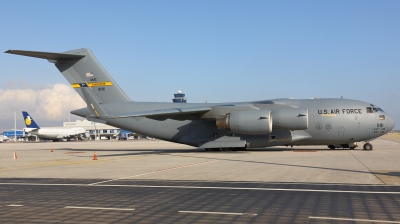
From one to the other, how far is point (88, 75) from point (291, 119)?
15.6 metres

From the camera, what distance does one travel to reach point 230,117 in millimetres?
26547

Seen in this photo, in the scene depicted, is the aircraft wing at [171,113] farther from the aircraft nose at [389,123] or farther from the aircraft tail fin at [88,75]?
the aircraft nose at [389,123]

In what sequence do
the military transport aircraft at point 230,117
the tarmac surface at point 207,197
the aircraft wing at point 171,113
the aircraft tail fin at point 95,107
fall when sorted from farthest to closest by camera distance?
the military transport aircraft at point 230,117 → the aircraft tail fin at point 95,107 → the aircraft wing at point 171,113 → the tarmac surface at point 207,197

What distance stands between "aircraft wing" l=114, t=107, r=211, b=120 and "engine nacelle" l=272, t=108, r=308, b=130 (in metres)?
4.75

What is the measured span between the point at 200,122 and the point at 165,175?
1465cm

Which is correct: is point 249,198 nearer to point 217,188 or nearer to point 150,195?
point 217,188

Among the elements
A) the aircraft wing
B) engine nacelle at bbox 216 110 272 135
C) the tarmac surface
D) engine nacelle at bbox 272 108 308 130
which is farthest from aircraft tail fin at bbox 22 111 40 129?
the tarmac surface

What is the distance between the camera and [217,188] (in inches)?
444

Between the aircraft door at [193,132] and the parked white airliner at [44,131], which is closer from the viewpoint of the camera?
the aircraft door at [193,132]

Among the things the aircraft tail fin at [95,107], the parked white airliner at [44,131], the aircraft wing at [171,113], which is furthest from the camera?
the parked white airliner at [44,131]

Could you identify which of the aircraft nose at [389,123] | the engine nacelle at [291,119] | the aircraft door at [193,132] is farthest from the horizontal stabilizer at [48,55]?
the aircraft nose at [389,123]

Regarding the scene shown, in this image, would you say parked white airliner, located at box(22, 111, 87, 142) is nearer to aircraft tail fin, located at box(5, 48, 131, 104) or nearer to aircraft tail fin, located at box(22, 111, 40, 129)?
aircraft tail fin, located at box(22, 111, 40, 129)

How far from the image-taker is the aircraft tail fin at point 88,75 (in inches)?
1169

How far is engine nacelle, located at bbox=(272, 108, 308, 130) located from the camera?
26.1 m
